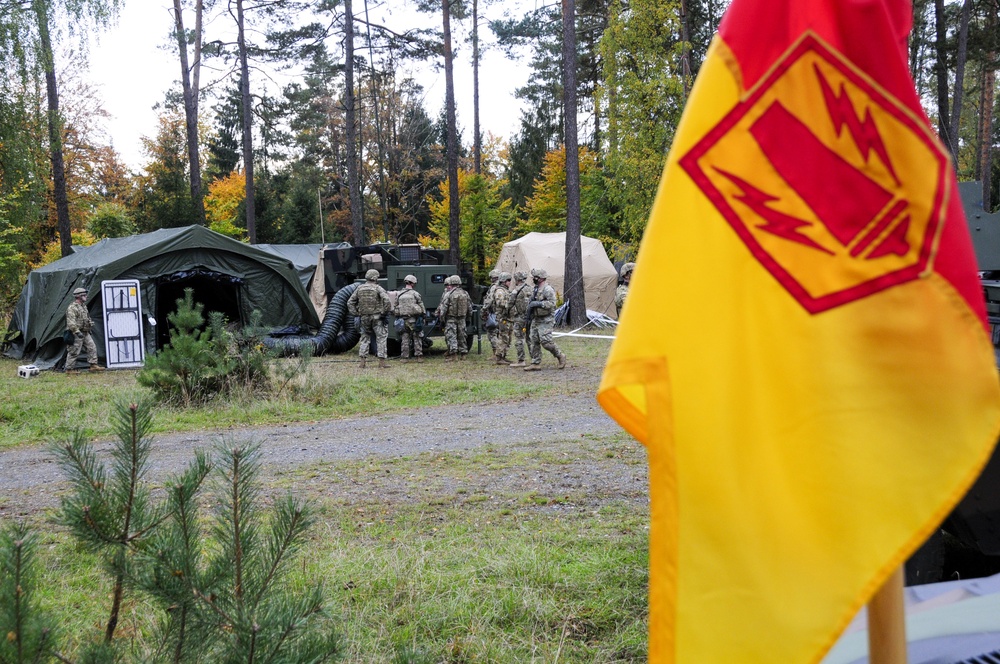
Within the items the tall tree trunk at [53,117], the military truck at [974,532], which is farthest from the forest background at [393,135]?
the military truck at [974,532]

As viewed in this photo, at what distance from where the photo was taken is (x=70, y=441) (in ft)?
6.43

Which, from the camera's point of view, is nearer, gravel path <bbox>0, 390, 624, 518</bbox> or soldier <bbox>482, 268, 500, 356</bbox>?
gravel path <bbox>0, 390, 624, 518</bbox>

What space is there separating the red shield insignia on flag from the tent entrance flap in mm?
16569

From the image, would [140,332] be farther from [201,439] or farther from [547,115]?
[547,115]

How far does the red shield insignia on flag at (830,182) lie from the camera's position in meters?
1.43

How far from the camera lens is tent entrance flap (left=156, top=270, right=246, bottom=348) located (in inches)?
677

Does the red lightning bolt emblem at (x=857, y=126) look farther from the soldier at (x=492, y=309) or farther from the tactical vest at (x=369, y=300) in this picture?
the tactical vest at (x=369, y=300)

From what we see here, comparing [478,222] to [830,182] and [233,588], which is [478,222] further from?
[830,182]

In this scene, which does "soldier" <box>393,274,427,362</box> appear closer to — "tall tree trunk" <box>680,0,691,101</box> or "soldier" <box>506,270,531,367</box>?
"soldier" <box>506,270,531,367</box>

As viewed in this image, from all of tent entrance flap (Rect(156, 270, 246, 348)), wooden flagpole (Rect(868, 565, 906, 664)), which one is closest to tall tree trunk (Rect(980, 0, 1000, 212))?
tent entrance flap (Rect(156, 270, 246, 348))

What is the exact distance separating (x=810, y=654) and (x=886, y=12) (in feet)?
3.46

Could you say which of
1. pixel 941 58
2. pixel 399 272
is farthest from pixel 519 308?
pixel 941 58

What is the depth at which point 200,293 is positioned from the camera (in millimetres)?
20203

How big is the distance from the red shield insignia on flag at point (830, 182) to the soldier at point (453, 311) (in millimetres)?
14639
